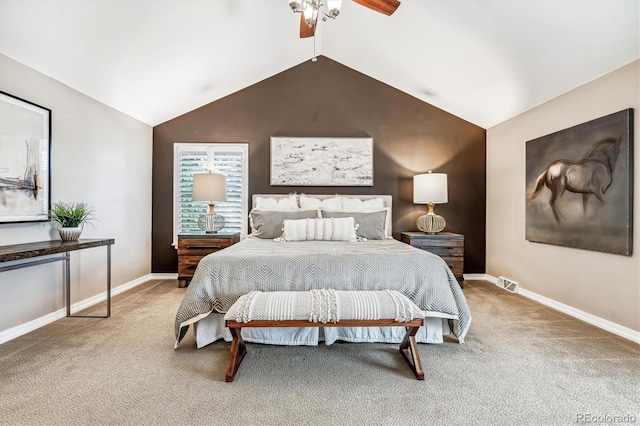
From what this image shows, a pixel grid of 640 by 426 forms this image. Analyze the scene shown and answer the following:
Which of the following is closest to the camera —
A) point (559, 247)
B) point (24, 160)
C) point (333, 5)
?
point (333, 5)

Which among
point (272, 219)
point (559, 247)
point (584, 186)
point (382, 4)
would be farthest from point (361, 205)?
point (382, 4)

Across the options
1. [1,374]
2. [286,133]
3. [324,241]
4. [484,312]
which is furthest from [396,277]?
[286,133]

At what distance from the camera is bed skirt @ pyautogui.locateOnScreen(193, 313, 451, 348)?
2355 millimetres

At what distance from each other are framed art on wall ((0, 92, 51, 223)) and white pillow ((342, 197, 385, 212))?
314 centimetres

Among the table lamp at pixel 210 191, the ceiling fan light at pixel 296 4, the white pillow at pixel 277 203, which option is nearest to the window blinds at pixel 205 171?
the table lamp at pixel 210 191

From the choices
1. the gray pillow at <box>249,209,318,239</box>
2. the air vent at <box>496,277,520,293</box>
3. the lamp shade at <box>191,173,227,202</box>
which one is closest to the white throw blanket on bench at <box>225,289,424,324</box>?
the gray pillow at <box>249,209,318,239</box>

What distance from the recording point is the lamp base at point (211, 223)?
14.1ft

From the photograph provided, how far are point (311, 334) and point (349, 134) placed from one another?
3.14 meters

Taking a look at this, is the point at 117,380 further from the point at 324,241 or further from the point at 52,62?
the point at 52,62

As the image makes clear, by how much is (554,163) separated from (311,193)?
292 cm

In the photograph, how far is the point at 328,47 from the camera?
14.3 feet

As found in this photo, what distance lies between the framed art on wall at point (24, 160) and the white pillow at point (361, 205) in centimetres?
314

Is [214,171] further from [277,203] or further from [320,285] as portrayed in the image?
[320,285]

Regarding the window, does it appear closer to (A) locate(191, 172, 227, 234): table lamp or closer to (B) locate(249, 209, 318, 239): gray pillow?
(A) locate(191, 172, 227, 234): table lamp
